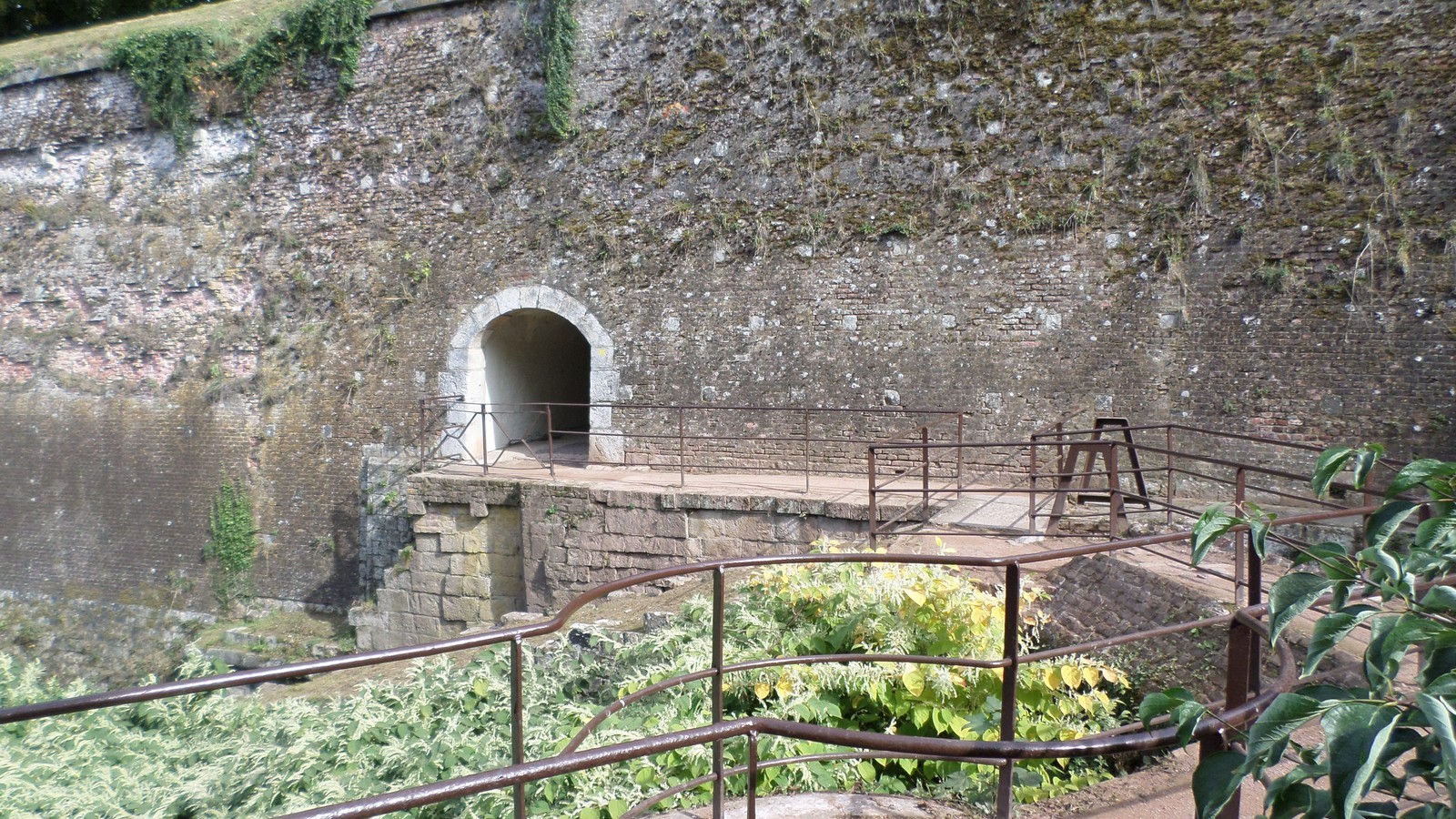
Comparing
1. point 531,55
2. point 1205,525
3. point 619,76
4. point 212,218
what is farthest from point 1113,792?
point 212,218

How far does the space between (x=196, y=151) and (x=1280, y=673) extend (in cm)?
1340

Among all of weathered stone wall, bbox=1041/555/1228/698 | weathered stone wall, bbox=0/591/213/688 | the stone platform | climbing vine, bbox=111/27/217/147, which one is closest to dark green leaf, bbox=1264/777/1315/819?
weathered stone wall, bbox=1041/555/1228/698

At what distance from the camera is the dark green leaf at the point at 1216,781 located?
146cm

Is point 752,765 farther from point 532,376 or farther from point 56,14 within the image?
point 56,14

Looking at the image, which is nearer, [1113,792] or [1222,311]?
[1113,792]

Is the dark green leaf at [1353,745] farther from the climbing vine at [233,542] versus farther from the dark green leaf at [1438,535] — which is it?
the climbing vine at [233,542]

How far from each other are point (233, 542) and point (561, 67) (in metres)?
7.42

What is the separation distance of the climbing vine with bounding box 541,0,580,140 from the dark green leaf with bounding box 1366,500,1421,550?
972 cm

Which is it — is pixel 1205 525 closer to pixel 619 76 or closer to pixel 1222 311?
pixel 1222 311

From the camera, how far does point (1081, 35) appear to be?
8.56 meters

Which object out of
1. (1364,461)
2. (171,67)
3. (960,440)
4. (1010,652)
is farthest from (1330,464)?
(171,67)

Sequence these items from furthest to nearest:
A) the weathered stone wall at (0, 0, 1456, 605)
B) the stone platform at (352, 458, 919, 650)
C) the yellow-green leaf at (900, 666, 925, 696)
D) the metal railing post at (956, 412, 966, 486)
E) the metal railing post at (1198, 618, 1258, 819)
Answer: the metal railing post at (956, 412, 966, 486), the stone platform at (352, 458, 919, 650), the weathered stone wall at (0, 0, 1456, 605), the yellow-green leaf at (900, 666, 925, 696), the metal railing post at (1198, 618, 1258, 819)

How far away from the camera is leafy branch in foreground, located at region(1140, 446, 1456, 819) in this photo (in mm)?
1271

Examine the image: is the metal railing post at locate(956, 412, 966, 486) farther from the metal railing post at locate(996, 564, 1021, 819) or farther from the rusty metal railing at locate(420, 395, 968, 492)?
the metal railing post at locate(996, 564, 1021, 819)
